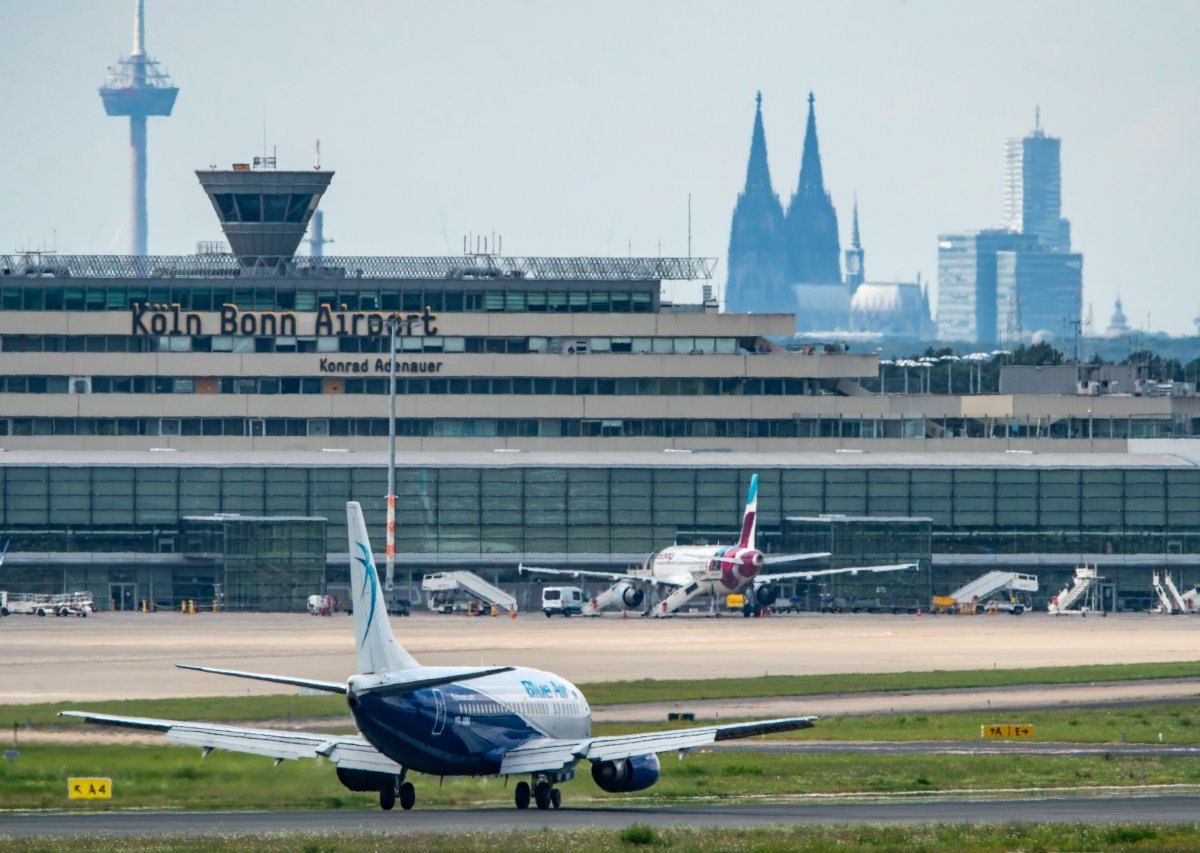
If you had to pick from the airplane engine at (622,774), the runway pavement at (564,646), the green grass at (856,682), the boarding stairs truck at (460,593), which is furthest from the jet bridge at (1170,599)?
the airplane engine at (622,774)

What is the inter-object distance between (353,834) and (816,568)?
4570 inches

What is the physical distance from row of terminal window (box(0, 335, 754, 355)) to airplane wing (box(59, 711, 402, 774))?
13281 cm

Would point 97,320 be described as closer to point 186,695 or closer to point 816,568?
point 816,568

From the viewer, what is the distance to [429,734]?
48.8m

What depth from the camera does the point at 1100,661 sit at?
105 metres

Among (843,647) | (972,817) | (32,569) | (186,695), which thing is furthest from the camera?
(32,569)

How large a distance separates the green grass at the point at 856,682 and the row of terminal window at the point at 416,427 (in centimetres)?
8323

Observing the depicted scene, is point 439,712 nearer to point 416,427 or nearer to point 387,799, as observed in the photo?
point 387,799

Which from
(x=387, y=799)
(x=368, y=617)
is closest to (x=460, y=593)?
(x=387, y=799)

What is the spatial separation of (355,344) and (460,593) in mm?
36318

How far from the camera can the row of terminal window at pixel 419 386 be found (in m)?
182

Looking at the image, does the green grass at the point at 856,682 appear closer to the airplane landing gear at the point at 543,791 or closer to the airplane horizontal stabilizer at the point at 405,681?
the airplane landing gear at the point at 543,791

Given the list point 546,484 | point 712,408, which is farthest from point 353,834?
point 712,408

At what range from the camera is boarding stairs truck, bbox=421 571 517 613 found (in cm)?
15150
